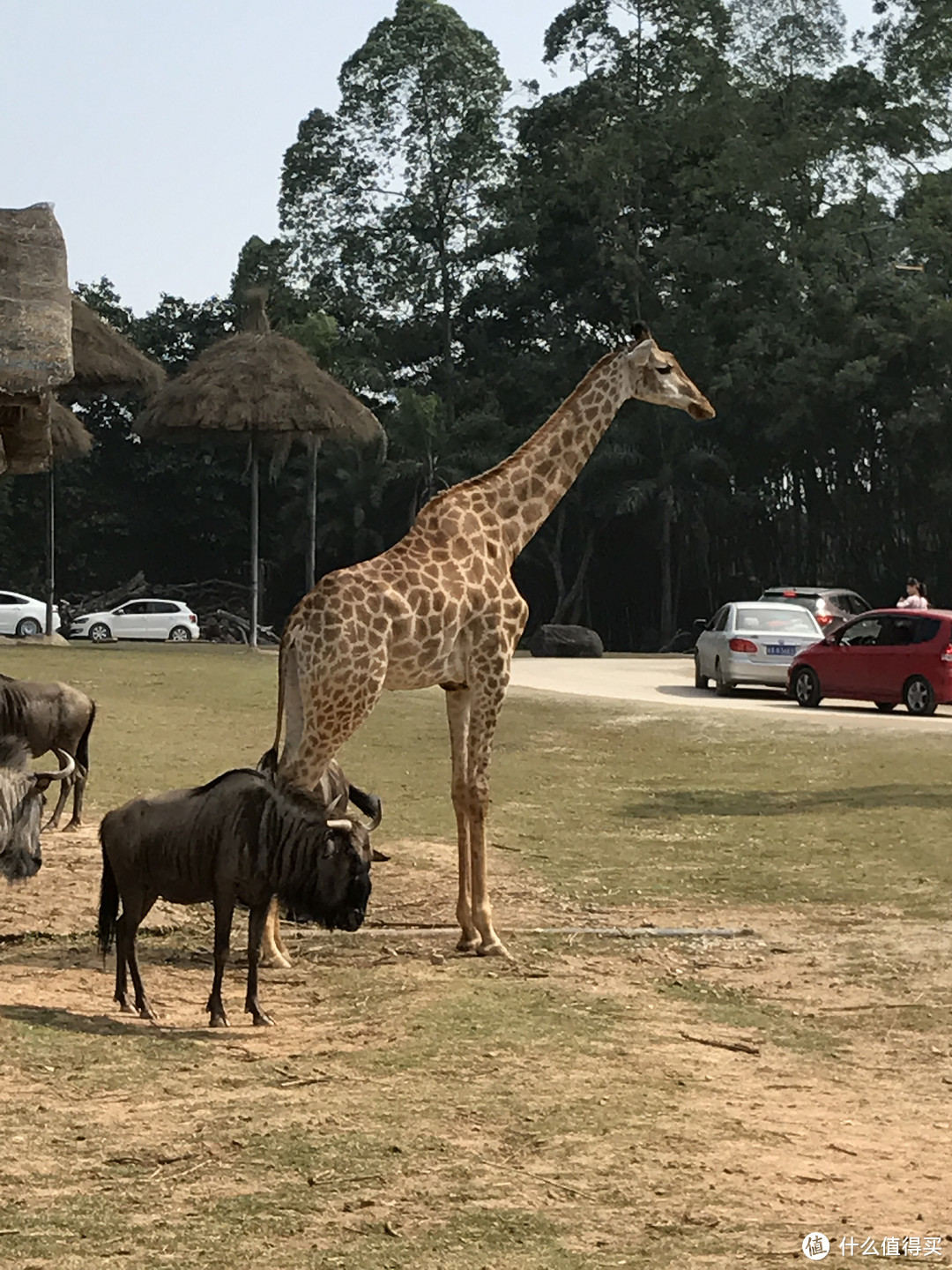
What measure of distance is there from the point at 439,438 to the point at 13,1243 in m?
42.3

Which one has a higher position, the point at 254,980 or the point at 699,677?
the point at 699,677

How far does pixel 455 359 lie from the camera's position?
51.9 metres

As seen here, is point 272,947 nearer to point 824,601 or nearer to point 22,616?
point 824,601

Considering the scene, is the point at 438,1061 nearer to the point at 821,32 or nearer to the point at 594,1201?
the point at 594,1201

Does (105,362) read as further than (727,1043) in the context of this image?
Yes

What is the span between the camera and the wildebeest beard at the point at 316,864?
8016 mm

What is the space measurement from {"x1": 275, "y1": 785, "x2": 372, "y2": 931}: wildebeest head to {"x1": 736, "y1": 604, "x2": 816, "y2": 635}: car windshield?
19951 millimetres

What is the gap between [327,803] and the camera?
8938 millimetres

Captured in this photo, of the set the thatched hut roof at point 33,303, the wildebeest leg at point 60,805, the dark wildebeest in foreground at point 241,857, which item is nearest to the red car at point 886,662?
the wildebeest leg at point 60,805

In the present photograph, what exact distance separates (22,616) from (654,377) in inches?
1229

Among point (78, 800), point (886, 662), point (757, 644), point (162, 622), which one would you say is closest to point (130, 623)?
point (162, 622)

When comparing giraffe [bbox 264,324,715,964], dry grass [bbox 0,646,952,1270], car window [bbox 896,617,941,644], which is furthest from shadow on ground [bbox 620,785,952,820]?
car window [bbox 896,617,941,644]

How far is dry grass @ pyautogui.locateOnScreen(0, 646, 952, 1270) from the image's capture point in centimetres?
536

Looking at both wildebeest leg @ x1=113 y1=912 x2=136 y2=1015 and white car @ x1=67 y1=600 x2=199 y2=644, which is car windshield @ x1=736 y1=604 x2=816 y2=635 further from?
wildebeest leg @ x1=113 y1=912 x2=136 y2=1015
